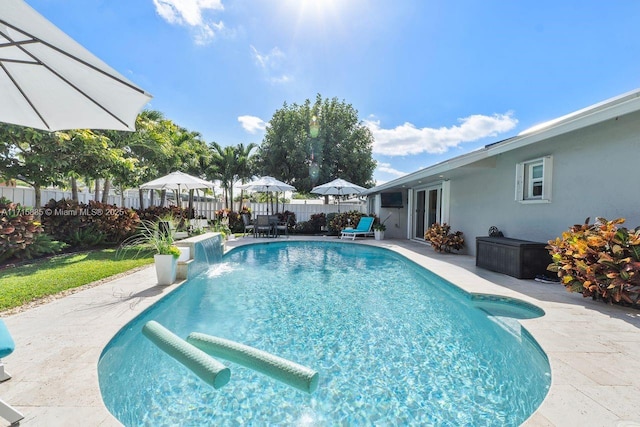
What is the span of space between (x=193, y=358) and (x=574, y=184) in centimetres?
728

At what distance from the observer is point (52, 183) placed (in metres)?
8.85

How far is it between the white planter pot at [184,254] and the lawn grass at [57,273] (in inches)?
60.7

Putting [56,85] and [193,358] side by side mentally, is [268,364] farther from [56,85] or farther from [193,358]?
[56,85]

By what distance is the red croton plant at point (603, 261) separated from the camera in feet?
13.1

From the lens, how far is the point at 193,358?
93.7 inches

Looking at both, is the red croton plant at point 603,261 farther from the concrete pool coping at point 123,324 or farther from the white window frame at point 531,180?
the white window frame at point 531,180

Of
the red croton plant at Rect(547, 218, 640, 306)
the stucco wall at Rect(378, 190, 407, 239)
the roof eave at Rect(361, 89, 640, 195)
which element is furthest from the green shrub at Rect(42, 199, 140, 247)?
the red croton plant at Rect(547, 218, 640, 306)

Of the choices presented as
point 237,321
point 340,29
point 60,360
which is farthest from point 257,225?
point 60,360

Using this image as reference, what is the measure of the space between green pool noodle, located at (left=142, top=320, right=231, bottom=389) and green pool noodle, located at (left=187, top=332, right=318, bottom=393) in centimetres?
16

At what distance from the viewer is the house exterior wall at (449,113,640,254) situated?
4.90m

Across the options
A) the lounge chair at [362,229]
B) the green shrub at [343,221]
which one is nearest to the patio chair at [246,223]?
the green shrub at [343,221]

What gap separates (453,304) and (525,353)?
1.86 meters

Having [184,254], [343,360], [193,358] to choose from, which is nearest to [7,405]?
[193,358]

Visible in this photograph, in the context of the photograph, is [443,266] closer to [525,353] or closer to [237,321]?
[525,353]
